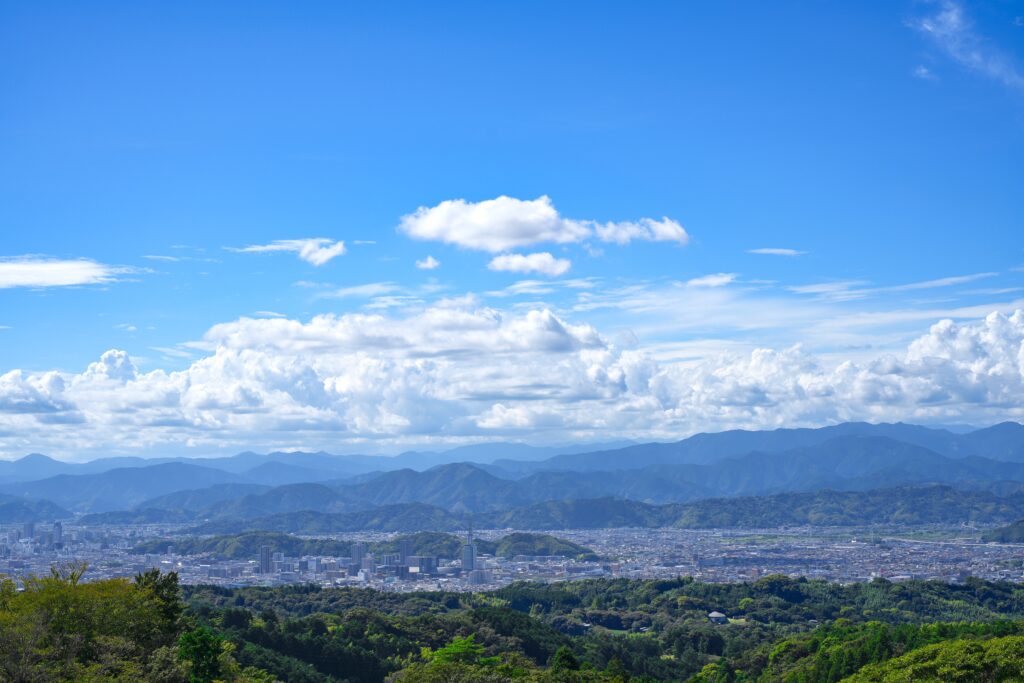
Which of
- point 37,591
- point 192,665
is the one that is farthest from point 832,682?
point 37,591

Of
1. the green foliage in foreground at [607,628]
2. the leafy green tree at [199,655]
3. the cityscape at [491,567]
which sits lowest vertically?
the cityscape at [491,567]

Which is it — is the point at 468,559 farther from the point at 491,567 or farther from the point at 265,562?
the point at 265,562

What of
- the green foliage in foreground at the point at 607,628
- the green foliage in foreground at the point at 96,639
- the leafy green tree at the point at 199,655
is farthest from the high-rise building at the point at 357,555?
the leafy green tree at the point at 199,655

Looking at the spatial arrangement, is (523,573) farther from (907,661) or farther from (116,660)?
(116,660)

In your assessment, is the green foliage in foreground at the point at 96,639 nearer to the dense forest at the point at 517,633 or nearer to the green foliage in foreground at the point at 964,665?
the dense forest at the point at 517,633

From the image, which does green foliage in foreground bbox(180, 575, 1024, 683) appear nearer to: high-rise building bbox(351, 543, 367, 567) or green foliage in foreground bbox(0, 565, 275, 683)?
green foliage in foreground bbox(0, 565, 275, 683)

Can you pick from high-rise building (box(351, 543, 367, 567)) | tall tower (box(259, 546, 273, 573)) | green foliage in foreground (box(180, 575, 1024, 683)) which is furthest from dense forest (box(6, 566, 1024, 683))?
high-rise building (box(351, 543, 367, 567))

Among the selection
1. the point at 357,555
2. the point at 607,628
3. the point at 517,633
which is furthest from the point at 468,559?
the point at 517,633

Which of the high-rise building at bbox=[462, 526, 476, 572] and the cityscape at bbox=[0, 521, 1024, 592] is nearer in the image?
the cityscape at bbox=[0, 521, 1024, 592]
